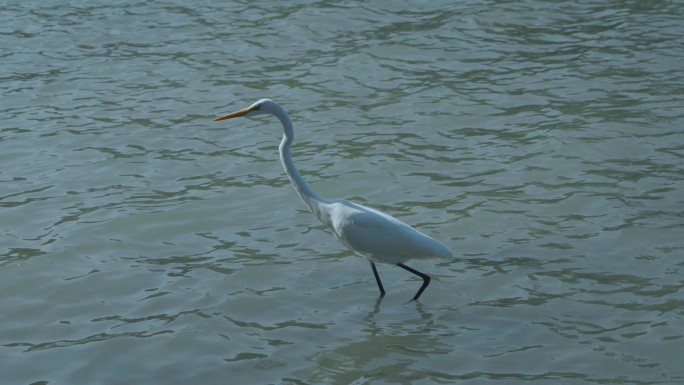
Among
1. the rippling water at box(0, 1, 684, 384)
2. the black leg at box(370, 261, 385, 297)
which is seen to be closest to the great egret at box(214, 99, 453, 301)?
the black leg at box(370, 261, 385, 297)

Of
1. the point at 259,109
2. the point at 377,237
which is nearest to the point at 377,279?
the point at 377,237

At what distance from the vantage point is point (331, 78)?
41.8 feet

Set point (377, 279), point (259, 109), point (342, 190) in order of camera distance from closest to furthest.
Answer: point (377, 279), point (259, 109), point (342, 190)

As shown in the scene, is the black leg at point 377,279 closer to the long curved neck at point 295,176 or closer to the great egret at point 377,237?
the great egret at point 377,237

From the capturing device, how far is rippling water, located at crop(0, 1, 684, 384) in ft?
A: 22.3

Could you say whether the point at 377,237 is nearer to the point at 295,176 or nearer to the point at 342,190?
the point at 295,176

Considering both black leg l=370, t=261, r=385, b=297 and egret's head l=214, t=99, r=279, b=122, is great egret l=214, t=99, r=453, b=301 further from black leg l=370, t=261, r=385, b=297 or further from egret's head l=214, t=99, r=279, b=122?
egret's head l=214, t=99, r=279, b=122

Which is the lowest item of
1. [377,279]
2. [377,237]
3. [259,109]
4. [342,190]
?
[342,190]

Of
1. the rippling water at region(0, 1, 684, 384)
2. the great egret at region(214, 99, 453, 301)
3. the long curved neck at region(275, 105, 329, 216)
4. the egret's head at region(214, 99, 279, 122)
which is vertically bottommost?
the rippling water at region(0, 1, 684, 384)

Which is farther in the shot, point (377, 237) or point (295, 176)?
point (295, 176)

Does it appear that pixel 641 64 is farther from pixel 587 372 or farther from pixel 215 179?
pixel 587 372

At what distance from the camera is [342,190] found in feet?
31.7

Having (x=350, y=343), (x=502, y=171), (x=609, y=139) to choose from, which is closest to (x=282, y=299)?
(x=350, y=343)

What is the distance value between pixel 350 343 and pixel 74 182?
13.3 ft
